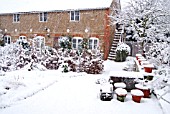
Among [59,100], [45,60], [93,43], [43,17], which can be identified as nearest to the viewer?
[59,100]

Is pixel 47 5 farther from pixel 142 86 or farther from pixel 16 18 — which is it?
pixel 142 86

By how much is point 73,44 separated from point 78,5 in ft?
13.0

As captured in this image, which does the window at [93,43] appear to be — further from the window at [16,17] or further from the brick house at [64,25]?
the window at [16,17]

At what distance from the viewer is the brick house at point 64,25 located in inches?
739

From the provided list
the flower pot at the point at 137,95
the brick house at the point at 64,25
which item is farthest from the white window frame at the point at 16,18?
the flower pot at the point at 137,95

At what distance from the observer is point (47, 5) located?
2238 cm

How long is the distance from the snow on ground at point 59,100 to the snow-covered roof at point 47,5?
11335mm

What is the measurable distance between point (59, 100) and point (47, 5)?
55.8 ft

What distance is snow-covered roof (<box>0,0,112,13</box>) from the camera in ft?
62.8

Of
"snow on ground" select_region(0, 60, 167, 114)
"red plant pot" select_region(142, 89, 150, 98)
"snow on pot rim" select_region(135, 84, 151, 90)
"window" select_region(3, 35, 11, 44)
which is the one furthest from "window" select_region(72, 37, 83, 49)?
"red plant pot" select_region(142, 89, 150, 98)

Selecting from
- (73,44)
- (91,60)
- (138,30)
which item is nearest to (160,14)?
(138,30)

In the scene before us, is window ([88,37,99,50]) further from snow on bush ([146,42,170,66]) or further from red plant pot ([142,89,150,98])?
red plant pot ([142,89,150,98])

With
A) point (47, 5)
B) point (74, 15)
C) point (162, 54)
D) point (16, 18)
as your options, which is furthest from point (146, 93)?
point (16, 18)

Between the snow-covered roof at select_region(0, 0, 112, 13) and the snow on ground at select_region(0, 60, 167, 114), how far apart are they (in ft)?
37.2
